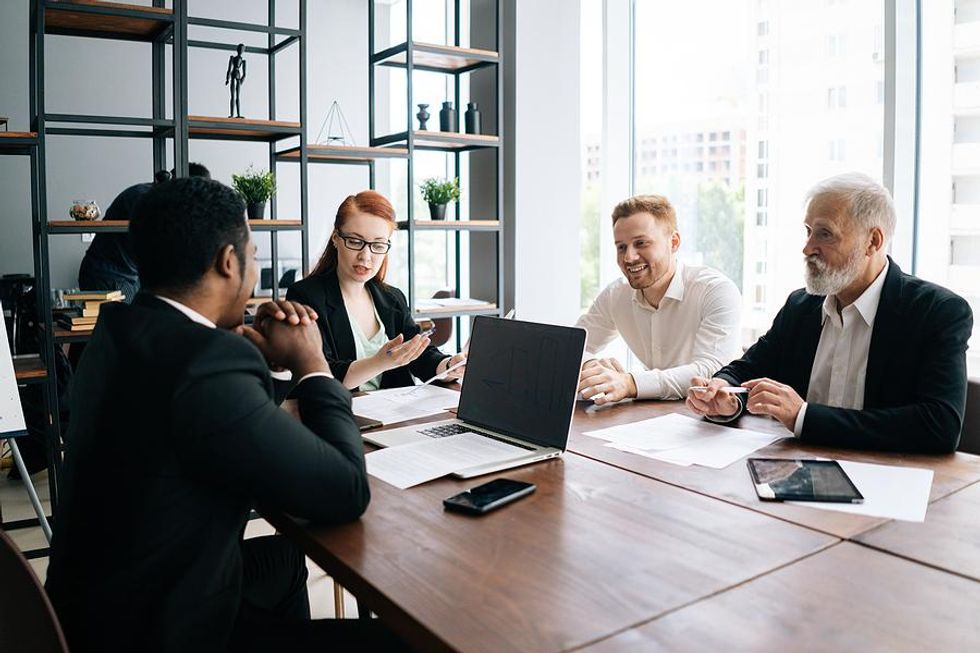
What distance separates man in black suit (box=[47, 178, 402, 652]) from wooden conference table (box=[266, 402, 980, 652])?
14cm

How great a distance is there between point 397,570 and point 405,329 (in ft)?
5.95

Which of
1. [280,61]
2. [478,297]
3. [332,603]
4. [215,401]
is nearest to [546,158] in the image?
[478,297]

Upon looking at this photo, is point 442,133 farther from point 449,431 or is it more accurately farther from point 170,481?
point 170,481

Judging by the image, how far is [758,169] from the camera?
3973 mm

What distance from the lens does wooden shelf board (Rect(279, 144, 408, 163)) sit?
3.88 meters

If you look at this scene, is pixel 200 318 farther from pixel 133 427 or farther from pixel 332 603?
pixel 332 603

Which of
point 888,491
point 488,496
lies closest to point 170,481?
point 488,496

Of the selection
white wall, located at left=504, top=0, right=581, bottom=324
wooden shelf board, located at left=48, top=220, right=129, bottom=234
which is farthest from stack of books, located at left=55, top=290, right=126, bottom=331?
white wall, located at left=504, top=0, right=581, bottom=324

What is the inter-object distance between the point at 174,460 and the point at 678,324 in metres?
2.00

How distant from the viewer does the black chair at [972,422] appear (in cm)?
209

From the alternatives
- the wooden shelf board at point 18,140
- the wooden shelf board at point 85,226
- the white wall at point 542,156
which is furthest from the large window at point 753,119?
the wooden shelf board at point 18,140

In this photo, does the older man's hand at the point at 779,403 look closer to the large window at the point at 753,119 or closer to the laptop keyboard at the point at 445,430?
the laptop keyboard at the point at 445,430

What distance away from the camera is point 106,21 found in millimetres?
3441

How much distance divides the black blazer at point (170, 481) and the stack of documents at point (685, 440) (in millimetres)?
783
